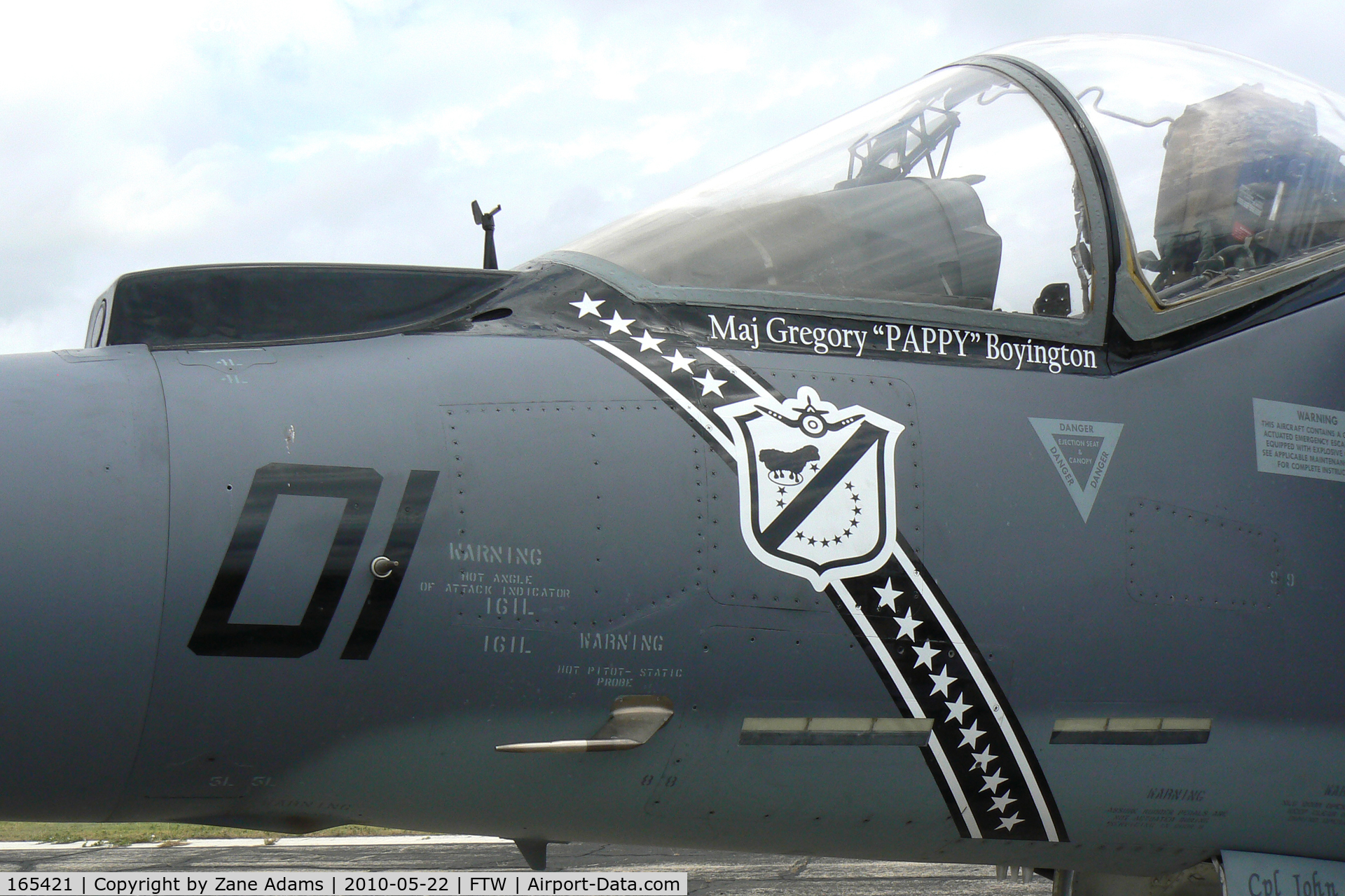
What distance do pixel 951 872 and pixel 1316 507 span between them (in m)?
7.49

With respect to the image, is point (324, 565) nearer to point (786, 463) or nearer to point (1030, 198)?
point (786, 463)

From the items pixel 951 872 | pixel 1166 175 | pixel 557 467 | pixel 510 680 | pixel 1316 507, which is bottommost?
pixel 951 872

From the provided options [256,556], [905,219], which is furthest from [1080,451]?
[256,556]

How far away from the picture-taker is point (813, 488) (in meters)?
2.78

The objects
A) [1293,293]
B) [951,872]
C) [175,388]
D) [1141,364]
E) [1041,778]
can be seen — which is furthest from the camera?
[951,872]

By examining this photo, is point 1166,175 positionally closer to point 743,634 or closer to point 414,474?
point 743,634

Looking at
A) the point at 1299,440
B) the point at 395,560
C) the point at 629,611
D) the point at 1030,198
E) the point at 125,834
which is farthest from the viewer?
the point at 125,834

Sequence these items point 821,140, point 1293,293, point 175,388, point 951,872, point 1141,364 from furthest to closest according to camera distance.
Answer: point 951,872 < point 821,140 < point 1293,293 < point 1141,364 < point 175,388

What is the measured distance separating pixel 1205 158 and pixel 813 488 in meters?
1.88

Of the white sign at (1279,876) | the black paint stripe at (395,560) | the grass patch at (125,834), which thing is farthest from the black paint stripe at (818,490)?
the grass patch at (125,834)

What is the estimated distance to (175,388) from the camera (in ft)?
8.27

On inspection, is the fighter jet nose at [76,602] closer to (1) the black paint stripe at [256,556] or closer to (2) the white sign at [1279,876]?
(1) the black paint stripe at [256,556]

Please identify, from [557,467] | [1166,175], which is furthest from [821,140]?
[557,467]

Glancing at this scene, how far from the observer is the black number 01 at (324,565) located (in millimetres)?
2365
